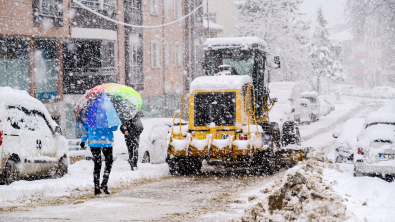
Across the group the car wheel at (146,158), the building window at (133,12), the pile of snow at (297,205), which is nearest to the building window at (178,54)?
the building window at (133,12)

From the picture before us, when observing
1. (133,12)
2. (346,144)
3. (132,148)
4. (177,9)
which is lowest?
(346,144)

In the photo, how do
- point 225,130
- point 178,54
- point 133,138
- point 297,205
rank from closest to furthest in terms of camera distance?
point 297,205, point 133,138, point 225,130, point 178,54

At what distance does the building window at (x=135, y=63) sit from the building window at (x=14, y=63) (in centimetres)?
710

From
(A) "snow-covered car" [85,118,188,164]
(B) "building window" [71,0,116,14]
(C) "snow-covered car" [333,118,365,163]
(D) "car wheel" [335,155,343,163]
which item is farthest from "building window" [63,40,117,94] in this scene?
(D) "car wheel" [335,155,343,163]

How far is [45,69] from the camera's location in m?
21.4

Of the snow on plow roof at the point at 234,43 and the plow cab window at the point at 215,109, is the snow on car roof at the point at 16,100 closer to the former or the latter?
the plow cab window at the point at 215,109

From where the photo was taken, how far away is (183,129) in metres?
12.2

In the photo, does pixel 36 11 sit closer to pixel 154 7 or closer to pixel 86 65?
pixel 86 65

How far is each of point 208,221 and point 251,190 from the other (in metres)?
3.13

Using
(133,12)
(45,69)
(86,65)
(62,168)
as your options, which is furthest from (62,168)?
(133,12)

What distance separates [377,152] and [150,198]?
5377 mm

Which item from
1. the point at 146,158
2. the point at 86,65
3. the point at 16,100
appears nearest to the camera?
the point at 16,100

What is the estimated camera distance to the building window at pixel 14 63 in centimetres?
1958

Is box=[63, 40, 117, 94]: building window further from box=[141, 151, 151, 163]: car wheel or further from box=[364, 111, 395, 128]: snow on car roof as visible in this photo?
box=[364, 111, 395, 128]: snow on car roof
